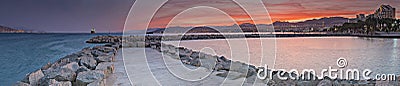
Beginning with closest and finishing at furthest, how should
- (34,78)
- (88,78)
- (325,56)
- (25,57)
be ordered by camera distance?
(88,78) → (34,78) → (325,56) → (25,57)

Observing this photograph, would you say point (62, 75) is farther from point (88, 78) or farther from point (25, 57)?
point (25, 57)

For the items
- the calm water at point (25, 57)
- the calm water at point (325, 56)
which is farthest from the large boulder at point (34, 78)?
the calm water at point (325, 56)

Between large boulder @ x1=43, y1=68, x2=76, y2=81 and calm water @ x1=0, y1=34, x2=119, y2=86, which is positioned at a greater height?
large boulder @ x1=43, y1=68, x2=76, y2=81

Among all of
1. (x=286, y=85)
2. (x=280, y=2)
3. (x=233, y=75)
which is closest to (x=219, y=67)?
(x=233, y=75)

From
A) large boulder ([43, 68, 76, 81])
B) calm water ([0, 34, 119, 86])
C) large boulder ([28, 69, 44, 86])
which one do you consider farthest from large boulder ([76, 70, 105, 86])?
calm water ([0, 34, 119, 86])

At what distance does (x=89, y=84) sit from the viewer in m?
3.43

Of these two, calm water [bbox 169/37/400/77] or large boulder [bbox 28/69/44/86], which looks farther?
calm water [bbox 169/37/400/77]

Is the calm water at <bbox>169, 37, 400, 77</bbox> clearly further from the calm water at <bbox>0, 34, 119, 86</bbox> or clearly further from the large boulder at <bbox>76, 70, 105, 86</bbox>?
the calm water at <bbox>0, 34, 119, 86</bbox>

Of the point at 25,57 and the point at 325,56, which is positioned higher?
the point at 325,56

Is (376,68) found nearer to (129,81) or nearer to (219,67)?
(219,67)

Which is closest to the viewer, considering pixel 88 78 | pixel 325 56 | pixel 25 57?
pixel 88 78

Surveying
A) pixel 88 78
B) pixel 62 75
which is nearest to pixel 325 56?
pixel 88 78

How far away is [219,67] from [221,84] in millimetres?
1438

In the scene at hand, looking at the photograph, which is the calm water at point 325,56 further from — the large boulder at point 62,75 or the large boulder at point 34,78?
the large boulder at point 34,78
